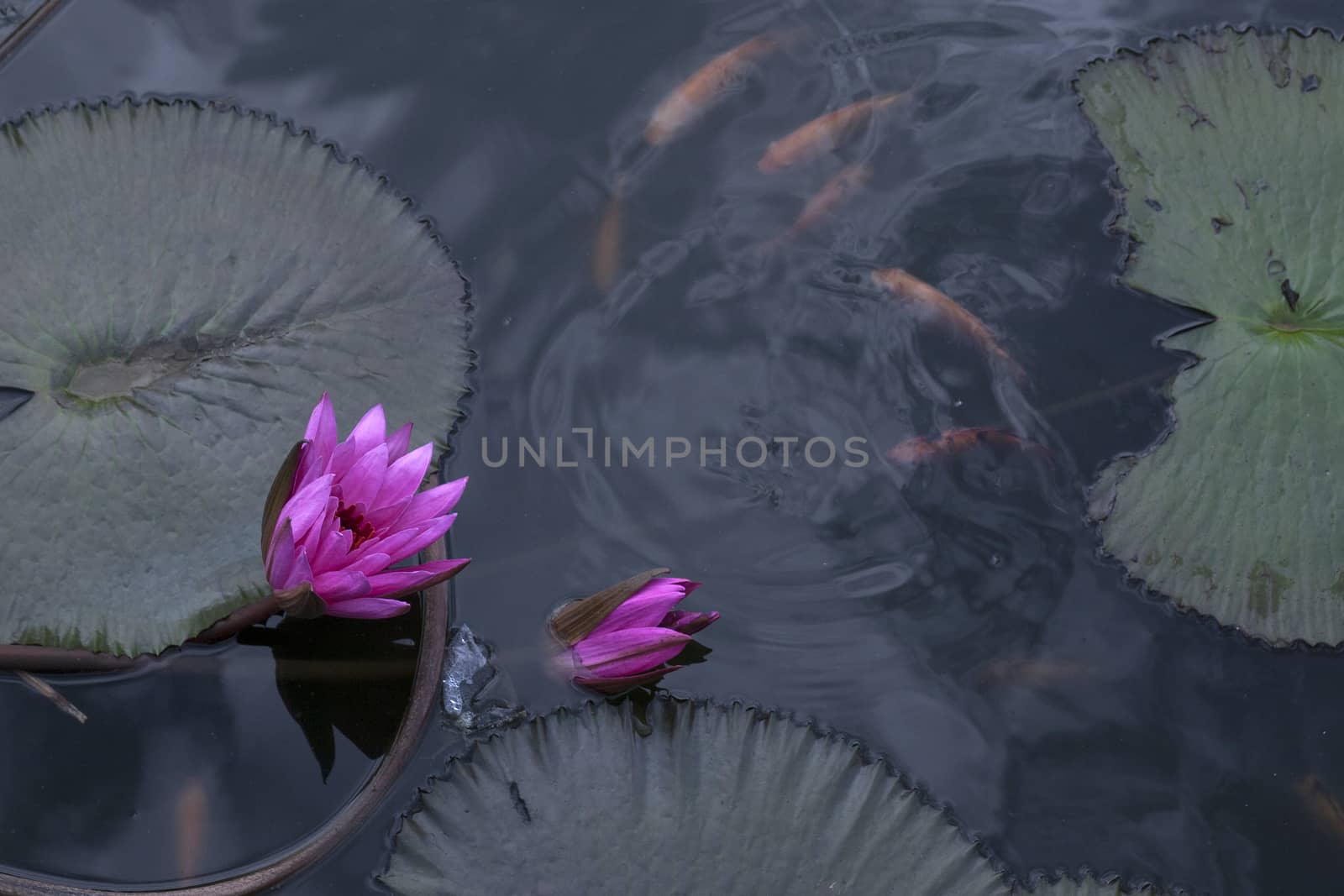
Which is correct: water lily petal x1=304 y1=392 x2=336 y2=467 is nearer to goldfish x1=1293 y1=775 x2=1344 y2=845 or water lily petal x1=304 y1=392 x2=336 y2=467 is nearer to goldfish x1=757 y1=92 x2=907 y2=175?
goldfish x1=757 y1=92 x2=907 y2=175

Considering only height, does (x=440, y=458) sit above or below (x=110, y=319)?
below

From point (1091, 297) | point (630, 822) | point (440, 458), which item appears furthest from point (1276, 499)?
point (440, 458)

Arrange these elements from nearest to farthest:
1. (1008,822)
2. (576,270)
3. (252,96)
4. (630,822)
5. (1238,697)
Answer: (630,822) → (1008,822) → (1238,697) → (576,270) → (252,96)

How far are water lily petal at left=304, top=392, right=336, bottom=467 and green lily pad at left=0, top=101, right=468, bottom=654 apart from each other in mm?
302

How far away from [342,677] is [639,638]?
635 millimetres

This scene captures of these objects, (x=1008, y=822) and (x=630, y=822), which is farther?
(x=1008, y=822)

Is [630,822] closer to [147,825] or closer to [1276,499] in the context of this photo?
[147,825]

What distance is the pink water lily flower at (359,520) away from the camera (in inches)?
72.6

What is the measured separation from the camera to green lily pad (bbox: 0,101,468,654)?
200 centimetres

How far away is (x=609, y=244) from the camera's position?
8.85 feet

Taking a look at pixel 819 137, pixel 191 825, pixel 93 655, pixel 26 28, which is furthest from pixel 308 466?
pixel 26 28

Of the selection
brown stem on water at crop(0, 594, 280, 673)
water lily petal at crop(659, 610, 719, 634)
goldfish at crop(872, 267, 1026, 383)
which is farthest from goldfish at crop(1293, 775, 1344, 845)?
brown stem on water at crop(0, 594, 280, 673)

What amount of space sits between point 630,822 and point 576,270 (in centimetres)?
139

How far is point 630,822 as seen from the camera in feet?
6.12
